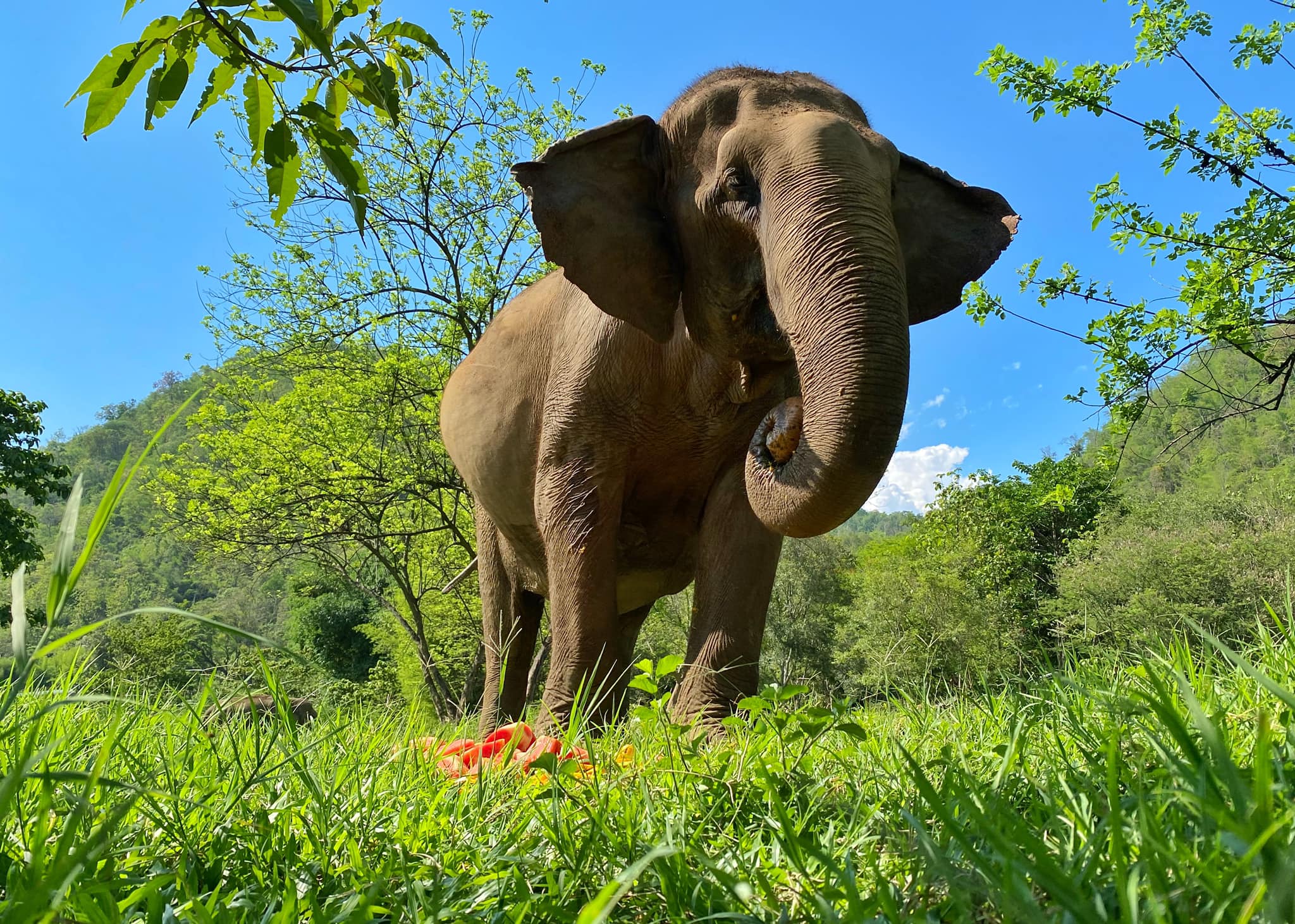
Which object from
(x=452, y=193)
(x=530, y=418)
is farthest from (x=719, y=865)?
(x=452, y=193)

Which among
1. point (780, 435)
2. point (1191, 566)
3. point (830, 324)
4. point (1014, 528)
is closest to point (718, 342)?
point (780, 435)

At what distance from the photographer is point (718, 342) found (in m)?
3.55

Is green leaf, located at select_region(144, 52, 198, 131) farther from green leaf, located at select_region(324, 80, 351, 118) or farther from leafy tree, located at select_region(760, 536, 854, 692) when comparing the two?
leafy tree, located at select_region(760, 536, 854, 692)

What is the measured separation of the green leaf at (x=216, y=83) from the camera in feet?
6.81

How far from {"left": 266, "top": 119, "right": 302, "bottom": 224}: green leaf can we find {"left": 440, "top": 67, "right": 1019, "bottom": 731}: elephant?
154cm

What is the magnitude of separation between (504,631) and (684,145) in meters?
3.61

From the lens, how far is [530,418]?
15.5 ft

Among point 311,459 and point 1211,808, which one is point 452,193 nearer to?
point 311,459

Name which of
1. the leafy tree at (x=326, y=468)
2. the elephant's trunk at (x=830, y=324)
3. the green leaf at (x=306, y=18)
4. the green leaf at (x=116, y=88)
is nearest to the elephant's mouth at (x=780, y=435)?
the elephant's trunk at (x=830, y=324)

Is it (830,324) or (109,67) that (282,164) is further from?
(830,324)

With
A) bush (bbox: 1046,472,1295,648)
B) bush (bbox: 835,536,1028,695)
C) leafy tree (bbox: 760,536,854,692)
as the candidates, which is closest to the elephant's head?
bush (bbox: 1046,472,1295,648)

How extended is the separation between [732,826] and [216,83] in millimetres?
1996

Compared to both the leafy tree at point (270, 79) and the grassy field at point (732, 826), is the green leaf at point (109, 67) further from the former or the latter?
the grassy field at point (732, 826)

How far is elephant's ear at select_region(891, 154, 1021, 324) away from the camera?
378 centimetres
